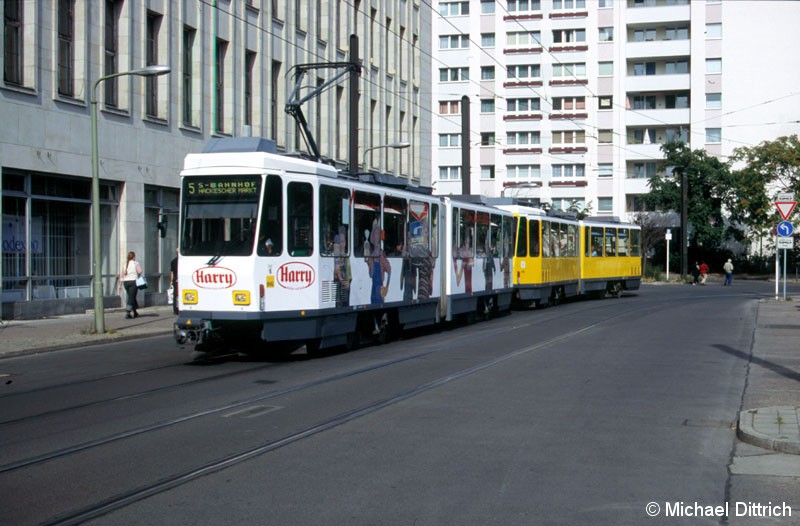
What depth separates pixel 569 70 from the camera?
74.6 m

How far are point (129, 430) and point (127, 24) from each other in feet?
69.1

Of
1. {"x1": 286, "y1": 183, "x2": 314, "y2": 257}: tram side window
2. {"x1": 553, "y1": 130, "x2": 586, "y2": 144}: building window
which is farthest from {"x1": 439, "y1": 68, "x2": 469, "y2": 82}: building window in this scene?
{"x1": 286, "y1": 183, "x2": 314, "y2": 257}: tram side window

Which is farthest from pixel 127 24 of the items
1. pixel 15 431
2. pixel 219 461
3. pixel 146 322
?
pixel 219 461

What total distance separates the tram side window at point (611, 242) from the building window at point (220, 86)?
15294 millimetres

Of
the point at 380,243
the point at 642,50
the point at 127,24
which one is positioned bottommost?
the point at 380,243

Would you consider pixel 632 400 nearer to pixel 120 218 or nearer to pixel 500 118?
pixel 120 218

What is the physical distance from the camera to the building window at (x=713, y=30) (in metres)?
69.7

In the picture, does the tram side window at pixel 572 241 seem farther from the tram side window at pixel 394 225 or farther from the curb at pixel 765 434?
the curb at pixel 765 434

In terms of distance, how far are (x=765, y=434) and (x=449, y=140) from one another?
69956mm

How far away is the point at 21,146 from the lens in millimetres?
23531

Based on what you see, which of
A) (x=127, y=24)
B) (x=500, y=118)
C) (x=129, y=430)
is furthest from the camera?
(x=500, y=118)

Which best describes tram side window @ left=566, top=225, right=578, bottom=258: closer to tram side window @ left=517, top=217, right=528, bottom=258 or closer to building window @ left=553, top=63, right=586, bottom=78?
tram side window @ left=517, top=217, right=528, bottom=258

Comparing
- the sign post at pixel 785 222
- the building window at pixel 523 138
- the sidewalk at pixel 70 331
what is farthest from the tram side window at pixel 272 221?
the building window at pixel 523 138

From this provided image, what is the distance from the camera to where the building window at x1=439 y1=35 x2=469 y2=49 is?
77250 mm
